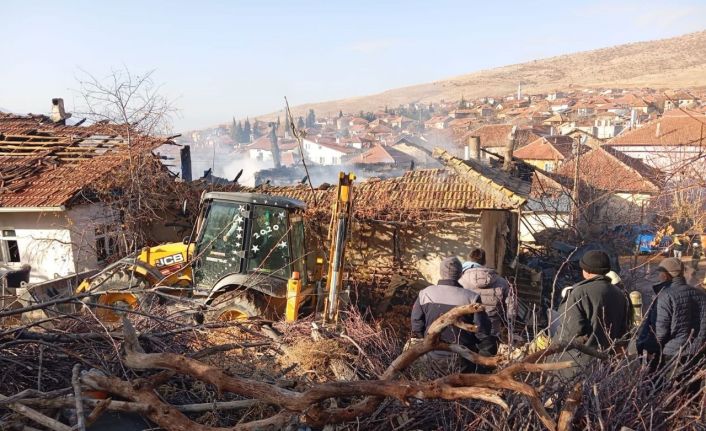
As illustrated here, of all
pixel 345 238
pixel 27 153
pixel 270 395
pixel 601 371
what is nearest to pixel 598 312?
pixel 601 371

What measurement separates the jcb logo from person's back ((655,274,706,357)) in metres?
6.81

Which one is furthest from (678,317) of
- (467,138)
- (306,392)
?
(467,138)

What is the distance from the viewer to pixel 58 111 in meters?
19.4

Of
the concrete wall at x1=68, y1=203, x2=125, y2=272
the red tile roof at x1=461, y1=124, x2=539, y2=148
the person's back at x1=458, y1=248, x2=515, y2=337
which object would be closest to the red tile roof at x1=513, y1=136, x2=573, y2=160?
the red tile roof at x1=461, y1=124, x2=539, y2=148

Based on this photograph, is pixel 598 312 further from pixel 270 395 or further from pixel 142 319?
pixel 142 319

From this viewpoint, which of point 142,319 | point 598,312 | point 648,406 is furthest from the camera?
point 142,319

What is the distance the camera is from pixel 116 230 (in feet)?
44.4

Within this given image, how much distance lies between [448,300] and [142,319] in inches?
114

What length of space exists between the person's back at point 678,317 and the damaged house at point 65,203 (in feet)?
36.4

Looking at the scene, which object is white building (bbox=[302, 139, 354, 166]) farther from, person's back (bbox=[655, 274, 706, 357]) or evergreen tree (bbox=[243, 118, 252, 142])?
person's back (bbox=[655, 274, 706, 357])

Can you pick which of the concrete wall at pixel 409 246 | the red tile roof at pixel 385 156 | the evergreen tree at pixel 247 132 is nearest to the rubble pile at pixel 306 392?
the concrete wall at pixel 409 246

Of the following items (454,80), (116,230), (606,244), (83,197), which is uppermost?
(454,80)

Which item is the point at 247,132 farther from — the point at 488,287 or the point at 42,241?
the point at 488,287

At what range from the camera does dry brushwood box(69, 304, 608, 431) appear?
2730 mm
